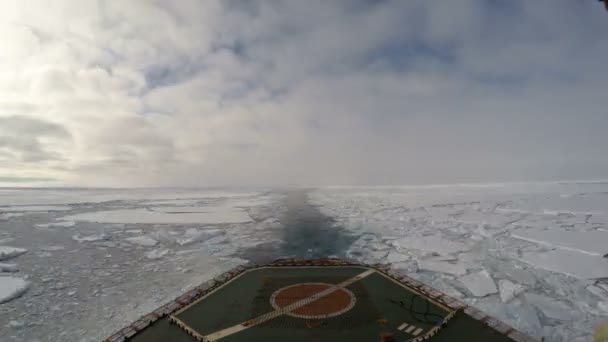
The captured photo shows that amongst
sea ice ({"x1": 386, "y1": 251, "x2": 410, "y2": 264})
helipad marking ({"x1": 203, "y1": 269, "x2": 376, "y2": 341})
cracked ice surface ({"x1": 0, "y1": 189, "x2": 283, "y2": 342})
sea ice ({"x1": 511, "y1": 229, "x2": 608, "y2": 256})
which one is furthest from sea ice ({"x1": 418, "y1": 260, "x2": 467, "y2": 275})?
cracked ice surface ({"x1": 0, "y1": 189, "x2": 283, "y2": 342})

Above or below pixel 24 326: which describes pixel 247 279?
above

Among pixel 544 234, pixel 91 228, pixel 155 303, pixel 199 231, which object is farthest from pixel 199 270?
pixel 544 234

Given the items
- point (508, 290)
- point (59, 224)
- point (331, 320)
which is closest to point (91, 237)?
point (59, 224)

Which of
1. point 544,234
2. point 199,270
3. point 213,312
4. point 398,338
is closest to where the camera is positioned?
point 398,338

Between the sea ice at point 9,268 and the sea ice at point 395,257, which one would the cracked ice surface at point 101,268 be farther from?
the sea ice at point 395,257

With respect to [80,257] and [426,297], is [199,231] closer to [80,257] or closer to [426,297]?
[80,257]

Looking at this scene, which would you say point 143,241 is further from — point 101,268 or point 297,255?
point 297,255

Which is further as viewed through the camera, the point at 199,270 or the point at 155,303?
the point at 199,270
